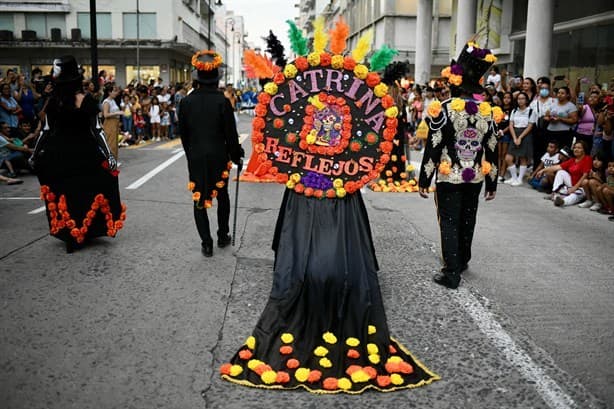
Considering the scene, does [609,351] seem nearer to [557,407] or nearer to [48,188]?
[557,407]

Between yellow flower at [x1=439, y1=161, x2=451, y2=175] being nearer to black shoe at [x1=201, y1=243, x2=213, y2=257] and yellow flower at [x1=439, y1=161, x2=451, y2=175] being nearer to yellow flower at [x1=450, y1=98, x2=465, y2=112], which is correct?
yellow flower at [x1=450, y1=98, x2=465, y2=112]

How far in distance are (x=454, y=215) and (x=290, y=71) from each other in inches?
86.2

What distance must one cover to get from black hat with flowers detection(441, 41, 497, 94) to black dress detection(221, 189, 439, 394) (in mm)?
1618

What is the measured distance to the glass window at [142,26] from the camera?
44.8 m

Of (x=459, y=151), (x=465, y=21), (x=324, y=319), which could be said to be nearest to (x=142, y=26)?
(x=465, y=21)

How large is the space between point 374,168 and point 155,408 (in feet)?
7.89

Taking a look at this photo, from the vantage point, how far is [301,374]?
12.1 ft

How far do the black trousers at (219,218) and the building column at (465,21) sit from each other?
57.7 feet

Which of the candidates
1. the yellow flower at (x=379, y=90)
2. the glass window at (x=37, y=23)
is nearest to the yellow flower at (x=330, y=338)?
the yellow flower at (x=379, y=90)

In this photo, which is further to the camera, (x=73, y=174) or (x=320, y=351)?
(x=73, y=174)

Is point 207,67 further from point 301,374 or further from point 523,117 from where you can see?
point 523,117

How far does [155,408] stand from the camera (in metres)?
3.39

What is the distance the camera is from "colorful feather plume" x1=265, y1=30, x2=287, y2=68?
16.0ft

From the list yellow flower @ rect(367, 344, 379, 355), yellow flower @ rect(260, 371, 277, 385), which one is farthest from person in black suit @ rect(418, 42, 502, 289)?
yellow flower @ rect(260, 371, 277, 385)
